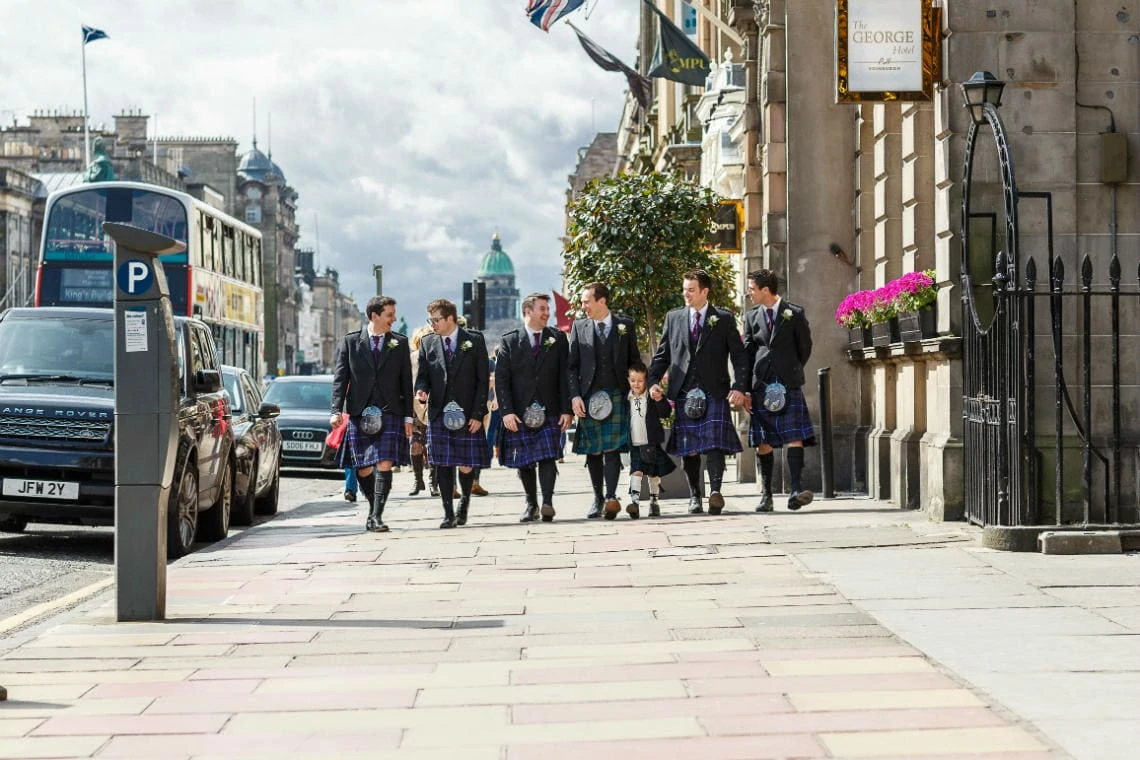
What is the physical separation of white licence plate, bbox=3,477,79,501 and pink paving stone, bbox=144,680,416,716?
21.8 feet

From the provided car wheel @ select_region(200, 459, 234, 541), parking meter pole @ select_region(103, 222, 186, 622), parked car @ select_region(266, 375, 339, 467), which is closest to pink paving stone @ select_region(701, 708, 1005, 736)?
parking meter pole @ select_region(103, 222, 186, 622)

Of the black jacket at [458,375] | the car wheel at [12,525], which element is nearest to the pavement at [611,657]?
the black jacket at [458,375]

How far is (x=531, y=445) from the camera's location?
14.0 m

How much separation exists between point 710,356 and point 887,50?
2715 millimetres

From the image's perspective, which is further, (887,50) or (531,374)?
(531,374)

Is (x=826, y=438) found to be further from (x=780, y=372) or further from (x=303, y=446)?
(x=303, y=446)

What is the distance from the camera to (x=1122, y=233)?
12344 mm

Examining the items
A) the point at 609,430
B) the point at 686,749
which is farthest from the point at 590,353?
the point at 686,749

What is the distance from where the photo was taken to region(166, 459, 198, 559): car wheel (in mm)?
12516

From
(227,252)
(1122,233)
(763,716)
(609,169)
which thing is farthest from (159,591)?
(609,169)

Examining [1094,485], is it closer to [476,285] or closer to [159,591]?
[159,591]

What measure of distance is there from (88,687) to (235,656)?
2.79ft

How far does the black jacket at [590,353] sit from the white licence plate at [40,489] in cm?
387

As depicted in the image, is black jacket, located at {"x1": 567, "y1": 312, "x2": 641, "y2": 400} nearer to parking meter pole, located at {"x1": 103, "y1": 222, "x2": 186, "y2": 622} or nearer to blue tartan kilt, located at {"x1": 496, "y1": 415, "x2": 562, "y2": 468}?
blue tartan kilt, located at {"x1": 496, "y1": 415, "x2": 562, "y2": 468}
